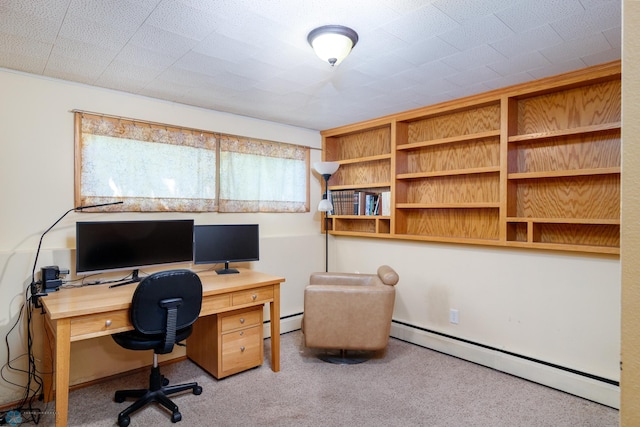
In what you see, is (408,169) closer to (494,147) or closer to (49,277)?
(494,147)

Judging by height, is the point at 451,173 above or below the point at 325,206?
above

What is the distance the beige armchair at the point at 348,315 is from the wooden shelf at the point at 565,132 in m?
1.49

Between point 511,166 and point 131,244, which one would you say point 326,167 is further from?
point 131,244

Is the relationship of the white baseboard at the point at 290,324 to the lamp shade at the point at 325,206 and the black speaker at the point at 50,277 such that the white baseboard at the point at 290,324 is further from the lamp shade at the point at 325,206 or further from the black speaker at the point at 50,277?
the black speaker at the point at 50,277

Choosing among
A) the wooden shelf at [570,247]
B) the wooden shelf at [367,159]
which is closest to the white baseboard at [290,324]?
the wooden shelf at [367,159]

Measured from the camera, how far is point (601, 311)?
2496mm

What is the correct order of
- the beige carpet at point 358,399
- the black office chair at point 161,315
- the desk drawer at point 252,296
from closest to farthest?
the black office chair at point 161,315
the beige carpet at point 358,399
the desk drawer at point 252,296

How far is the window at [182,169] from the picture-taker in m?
2.80

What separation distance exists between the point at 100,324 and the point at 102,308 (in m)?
0.10

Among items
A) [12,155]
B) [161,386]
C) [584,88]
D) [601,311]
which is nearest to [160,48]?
[12,155]

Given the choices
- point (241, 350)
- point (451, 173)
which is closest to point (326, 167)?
point (451, 173)

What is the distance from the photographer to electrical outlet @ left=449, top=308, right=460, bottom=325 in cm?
326

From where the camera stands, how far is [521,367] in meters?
2.83

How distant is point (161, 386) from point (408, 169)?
114 inches
